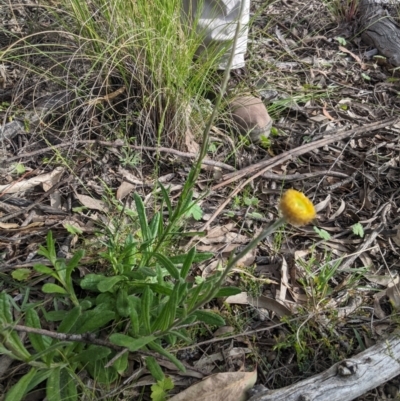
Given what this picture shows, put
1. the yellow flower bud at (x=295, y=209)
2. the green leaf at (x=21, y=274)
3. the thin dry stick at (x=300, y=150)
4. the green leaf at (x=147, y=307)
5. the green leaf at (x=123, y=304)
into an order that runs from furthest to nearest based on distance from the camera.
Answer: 1. the thin dry stick at (x=300, y=150)
2. the green leaf at (x=21, y=274)
3. the green leaf at (x=123, y=304)
4. the green leaf at (x=147, y=307)
5. the yellow flower bud at (x=295, y=209)

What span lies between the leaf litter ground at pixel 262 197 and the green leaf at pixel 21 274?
17 mm

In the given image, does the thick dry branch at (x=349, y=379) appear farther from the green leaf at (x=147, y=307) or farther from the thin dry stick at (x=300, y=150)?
the thin dry stick at (x=300, y=150)

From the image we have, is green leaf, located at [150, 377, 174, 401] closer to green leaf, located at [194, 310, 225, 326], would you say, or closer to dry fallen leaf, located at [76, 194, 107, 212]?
green leaf, located at [194, 310, 225, 326]

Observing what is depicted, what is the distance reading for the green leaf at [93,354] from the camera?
1339 mm

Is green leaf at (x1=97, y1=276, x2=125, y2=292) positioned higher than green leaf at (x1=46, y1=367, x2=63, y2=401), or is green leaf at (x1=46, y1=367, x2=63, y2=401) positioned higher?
green leaf at (x1=97, y1=276, x2=125, y2=292)

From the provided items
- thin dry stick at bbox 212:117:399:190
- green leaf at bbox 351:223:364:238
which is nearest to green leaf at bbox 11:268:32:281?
thin dry stick at bbox 212:117:399:190

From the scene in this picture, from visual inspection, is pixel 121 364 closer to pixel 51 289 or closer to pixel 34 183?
pixel 51 289

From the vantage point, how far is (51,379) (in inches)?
51.6

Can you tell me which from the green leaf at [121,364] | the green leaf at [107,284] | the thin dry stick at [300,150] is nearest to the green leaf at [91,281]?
the green leaf at [107,284]

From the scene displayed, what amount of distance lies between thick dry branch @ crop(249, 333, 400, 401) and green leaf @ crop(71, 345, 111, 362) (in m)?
0.43

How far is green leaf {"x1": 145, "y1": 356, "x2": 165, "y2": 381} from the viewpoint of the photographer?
4.51 feet

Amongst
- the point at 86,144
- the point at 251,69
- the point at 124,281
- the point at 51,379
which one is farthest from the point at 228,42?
the point at 51,379

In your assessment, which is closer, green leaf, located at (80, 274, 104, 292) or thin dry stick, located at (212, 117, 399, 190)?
green leaf, located at (80, 274, 104, 292)

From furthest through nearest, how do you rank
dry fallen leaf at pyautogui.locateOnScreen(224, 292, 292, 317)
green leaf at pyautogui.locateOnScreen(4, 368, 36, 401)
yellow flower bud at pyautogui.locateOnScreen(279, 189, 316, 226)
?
dry fallen leaf at pyautogui.locateOnScreen(224, 292, 292, 317)
green leaf at pyautogui.locateOnScreen(4, 368, 36, 401)
yellow flower bud at pyautogui.locateOnScreen(279, 189, 316, 226)
